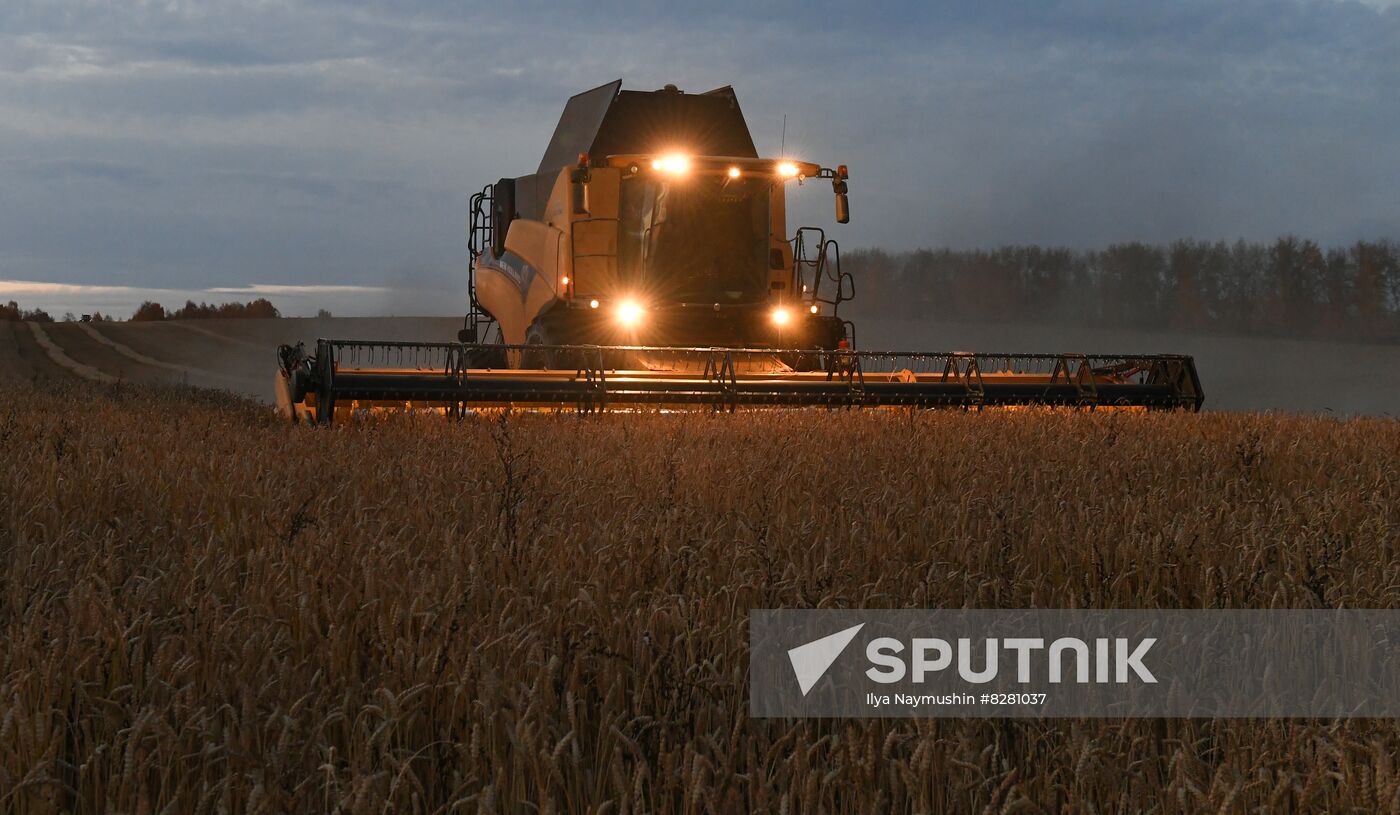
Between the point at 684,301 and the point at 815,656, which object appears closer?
the point at 815,656

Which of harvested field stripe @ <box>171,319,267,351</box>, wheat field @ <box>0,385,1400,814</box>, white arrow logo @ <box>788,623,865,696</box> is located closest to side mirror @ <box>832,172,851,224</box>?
wheat field @ <box>0,385,1400,814</box>

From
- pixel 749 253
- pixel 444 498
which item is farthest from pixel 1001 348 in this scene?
pixel 444 498

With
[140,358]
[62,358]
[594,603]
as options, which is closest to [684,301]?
[594,603]

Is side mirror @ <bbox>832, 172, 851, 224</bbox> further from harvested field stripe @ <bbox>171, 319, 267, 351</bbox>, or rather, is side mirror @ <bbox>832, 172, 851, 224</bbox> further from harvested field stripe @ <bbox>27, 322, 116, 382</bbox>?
harvested field stripe @ <bbox>171, 319, 267, 351</bbox>

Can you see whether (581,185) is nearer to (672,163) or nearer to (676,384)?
(672,163)

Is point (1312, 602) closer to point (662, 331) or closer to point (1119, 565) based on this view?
point (1119, 565)

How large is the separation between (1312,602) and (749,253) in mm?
10500

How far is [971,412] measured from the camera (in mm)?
10984

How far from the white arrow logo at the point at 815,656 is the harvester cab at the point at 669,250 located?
9.97m

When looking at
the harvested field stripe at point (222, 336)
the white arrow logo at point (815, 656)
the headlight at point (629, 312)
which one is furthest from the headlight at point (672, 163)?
the harvested field stripe at point (222, 336)

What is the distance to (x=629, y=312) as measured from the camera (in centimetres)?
1327

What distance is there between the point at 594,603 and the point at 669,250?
10270 millimetres

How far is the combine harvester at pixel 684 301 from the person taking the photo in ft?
36.7

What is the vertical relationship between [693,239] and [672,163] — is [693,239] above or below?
below
